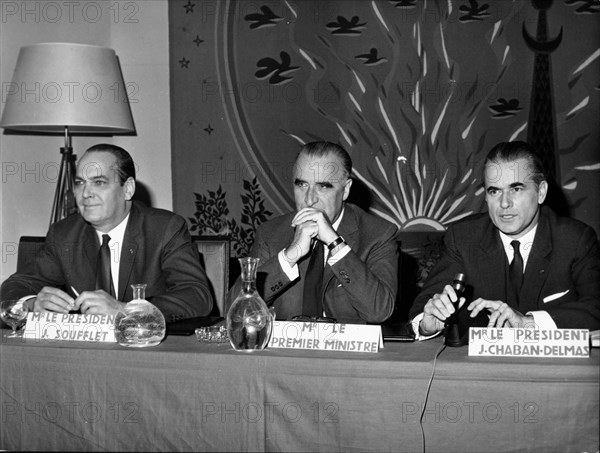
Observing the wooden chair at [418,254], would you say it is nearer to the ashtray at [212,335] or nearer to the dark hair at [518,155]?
the dark hair at [518,155]

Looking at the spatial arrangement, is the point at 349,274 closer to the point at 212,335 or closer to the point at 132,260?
the point at 212,335

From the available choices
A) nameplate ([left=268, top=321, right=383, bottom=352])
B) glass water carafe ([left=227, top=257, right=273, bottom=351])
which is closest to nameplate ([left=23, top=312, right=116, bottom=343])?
glass water carafe ([left=227, top=257, right=273, bottom=351])

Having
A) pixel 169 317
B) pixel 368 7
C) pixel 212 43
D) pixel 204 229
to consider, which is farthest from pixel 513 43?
pixel 169 317

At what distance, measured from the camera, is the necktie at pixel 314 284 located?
2.54 meters

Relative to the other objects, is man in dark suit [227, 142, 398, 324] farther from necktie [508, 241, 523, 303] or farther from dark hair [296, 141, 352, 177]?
necktie [508, 241, 523, 303]

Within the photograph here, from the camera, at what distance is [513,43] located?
3561 mm

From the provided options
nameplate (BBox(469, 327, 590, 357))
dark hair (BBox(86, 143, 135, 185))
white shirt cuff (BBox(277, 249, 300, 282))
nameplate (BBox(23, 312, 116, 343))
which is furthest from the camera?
dark hair (BBox(86, 143, 135, 185))

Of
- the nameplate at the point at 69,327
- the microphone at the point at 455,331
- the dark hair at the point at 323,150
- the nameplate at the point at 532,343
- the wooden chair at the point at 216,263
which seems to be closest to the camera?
the nameplate at the point at 532,343

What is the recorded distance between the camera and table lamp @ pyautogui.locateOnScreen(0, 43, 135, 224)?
3.29m

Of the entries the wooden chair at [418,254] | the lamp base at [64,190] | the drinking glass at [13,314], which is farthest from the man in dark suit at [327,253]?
the lamp base at [64,190]

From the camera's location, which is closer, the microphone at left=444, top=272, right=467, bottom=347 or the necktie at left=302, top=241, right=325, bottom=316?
the microphone at left=444, top=272, right=467, bottom=347

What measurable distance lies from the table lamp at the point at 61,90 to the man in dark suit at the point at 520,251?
177cm

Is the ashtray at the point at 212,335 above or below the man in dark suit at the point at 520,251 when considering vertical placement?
below

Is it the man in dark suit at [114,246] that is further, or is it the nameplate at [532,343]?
the man in dark suit at [114,246]
